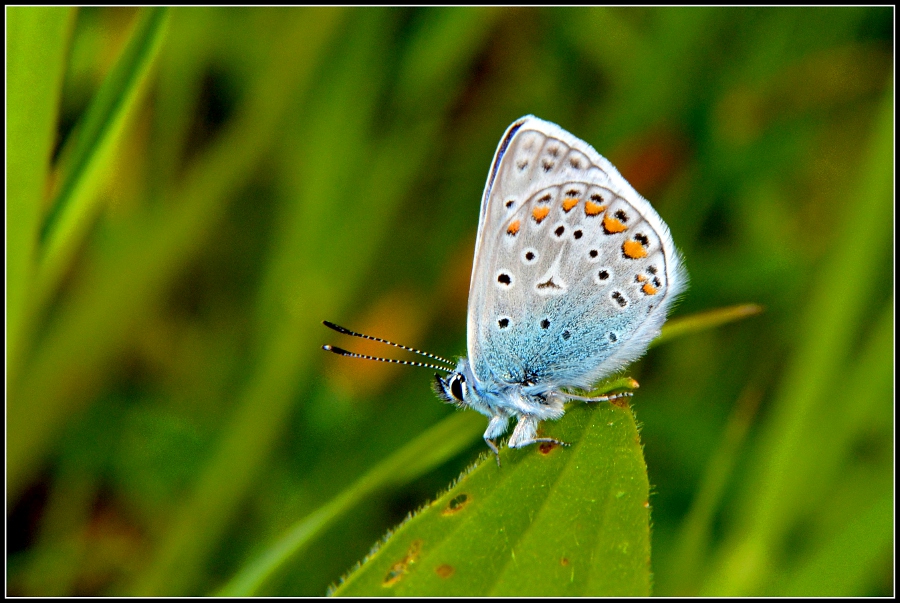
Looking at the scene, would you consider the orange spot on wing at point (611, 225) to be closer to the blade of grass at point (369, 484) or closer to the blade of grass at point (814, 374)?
the blade of grass at point (369, 484)

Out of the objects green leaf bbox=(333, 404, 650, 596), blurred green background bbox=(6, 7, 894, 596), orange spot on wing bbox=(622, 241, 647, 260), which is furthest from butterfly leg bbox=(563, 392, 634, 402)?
blurred green background bbox=(6, 7, 894, 596)

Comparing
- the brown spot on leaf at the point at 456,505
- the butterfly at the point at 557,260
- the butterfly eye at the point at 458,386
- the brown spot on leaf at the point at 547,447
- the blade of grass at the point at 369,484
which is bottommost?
the blade of grass at the point at 369,484

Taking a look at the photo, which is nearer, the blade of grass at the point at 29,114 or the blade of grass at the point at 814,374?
the blade of grass at the point at 29,114

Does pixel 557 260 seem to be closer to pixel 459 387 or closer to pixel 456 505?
pixel 459 387

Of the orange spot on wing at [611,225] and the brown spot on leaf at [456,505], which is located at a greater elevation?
the orange spot on wing at [611,225]

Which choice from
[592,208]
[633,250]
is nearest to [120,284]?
[592,208]

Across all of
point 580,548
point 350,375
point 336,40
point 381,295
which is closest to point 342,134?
point 336,40

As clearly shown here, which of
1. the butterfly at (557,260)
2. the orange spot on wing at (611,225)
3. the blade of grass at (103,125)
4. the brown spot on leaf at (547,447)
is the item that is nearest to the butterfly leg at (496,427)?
the butterfly at (557,260)
